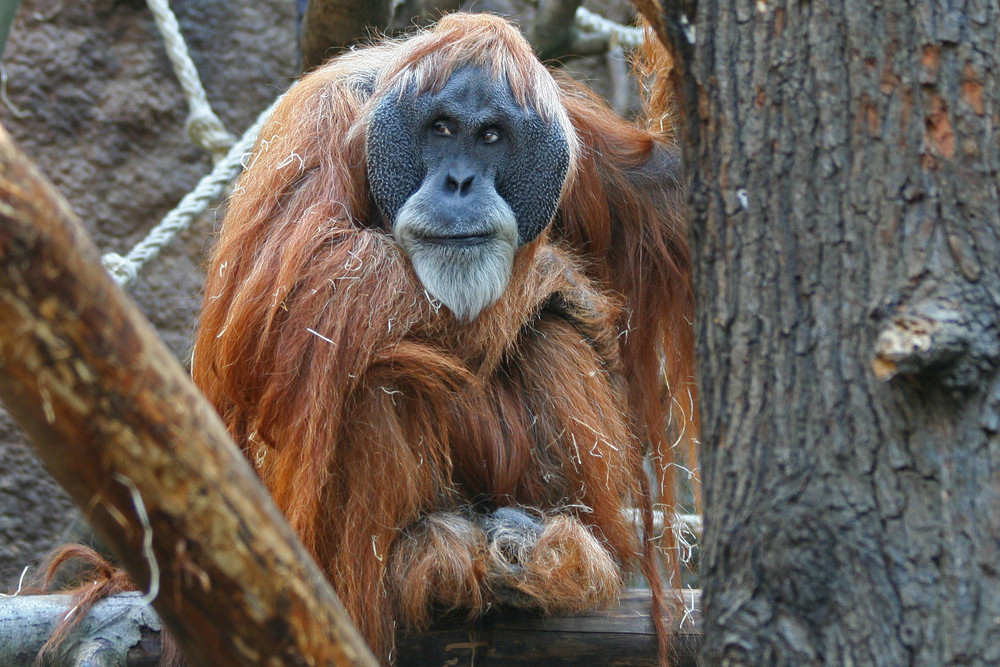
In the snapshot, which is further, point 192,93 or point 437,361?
point 192,93

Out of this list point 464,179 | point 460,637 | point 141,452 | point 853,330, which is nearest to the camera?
point 141,452

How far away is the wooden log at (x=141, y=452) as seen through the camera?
3.29 ft

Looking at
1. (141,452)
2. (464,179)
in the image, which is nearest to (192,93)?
(464,179)

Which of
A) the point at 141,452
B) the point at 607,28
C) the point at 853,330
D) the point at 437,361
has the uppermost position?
the point at 607,28

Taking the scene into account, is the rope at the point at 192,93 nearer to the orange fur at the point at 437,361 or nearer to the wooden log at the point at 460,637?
the orange fur at the point at 437,361

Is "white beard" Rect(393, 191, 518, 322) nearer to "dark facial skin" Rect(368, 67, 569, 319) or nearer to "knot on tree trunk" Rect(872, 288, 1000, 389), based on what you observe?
"dark facial skin" Rect(368, 67, 569, 319)

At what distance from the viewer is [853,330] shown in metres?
1.23

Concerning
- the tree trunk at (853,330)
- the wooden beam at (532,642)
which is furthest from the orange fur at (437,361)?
the tree trunk at (853,330)

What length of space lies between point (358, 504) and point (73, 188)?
312cm

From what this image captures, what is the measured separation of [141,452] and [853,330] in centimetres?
83

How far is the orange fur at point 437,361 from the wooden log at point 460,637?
0.05 meters

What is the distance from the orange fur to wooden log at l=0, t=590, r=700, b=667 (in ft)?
0.17

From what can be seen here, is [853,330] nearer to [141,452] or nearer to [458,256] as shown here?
[141,452]

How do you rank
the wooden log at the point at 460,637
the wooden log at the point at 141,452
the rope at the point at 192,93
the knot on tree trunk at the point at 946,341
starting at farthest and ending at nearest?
the rope at the point at 192,93 → the wooden log at the point at 460,637 → the knot on tree trunk at the point at 946,341 → the wooden log at the point at 141,452
